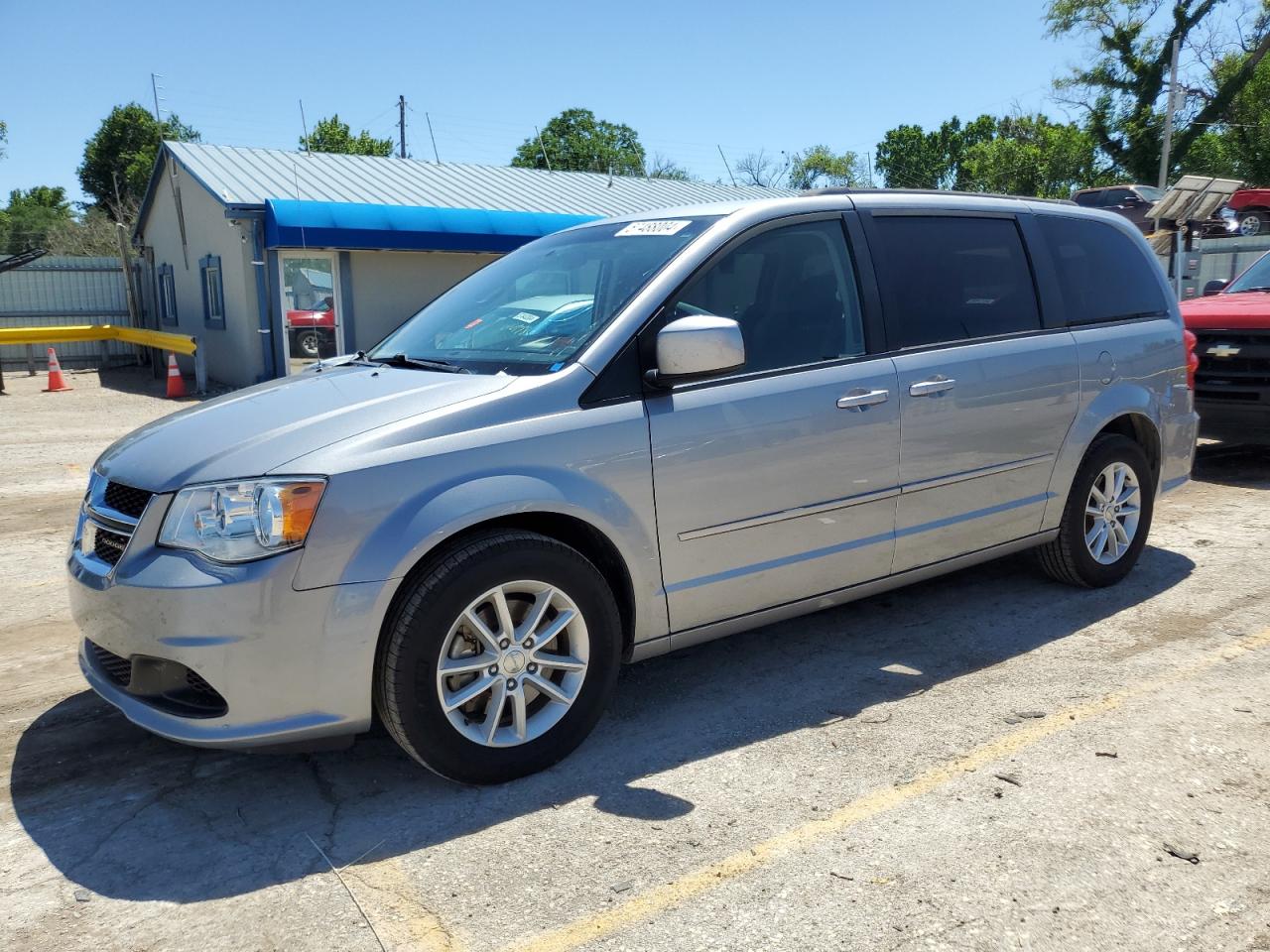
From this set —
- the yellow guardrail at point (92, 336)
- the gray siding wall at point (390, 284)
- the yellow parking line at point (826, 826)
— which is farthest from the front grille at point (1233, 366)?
the yellow guardrail at point (92, 336)

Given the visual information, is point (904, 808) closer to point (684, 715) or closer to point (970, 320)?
point (684, 715)

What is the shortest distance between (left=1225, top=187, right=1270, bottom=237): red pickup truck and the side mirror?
92.7 ft

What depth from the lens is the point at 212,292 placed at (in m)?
18.9

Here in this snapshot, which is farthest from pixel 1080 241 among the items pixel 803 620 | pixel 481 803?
pixel 481 803

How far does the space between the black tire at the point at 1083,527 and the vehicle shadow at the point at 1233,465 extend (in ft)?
10.8

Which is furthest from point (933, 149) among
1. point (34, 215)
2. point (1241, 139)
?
point (34, 215)

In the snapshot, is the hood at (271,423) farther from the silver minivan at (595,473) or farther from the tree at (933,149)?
the tree at (933,149)

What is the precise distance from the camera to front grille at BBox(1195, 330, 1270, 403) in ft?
26.3

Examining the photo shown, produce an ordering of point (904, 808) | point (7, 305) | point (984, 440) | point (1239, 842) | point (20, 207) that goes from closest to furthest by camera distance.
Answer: point (1239, 842) < point (904, 808) < point (984, 440) < point (7, 305) < point (20, 207)

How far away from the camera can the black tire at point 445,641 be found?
10.1 feet

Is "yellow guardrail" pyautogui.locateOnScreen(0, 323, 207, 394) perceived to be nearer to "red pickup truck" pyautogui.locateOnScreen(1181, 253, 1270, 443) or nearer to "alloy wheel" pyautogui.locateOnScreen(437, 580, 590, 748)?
"red pickup truck" pyautogui.locateOnScreen(1181, 253, 1270, 443)

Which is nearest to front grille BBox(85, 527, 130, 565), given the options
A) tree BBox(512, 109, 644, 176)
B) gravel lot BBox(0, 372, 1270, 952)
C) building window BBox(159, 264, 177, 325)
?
gravel lot BBox(0, 372, 1270, 952)

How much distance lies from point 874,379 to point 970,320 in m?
0.77

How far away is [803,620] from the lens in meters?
4.96
